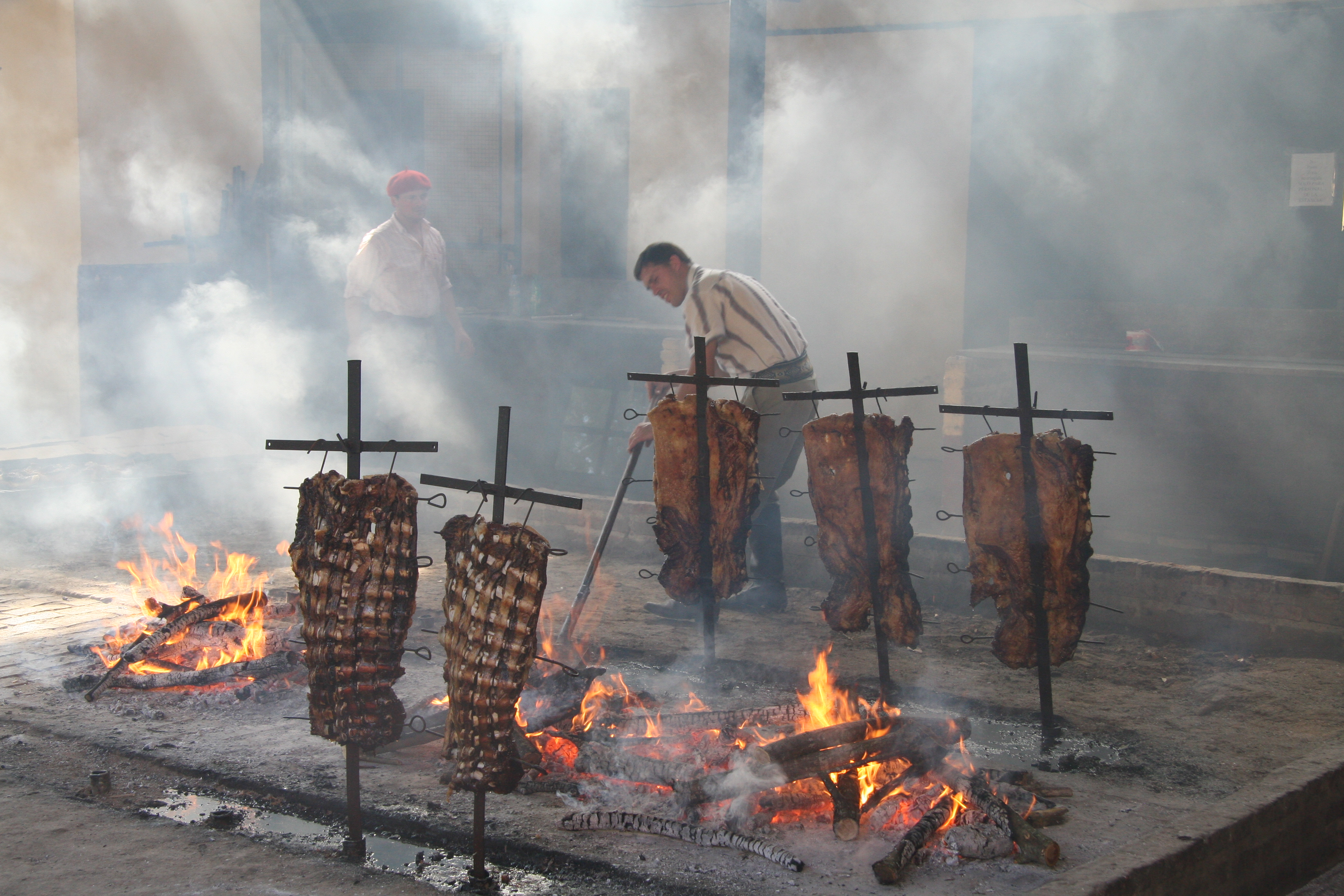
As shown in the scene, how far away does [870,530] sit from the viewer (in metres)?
4.97

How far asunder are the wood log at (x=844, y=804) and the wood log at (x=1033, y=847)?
507 millimetres

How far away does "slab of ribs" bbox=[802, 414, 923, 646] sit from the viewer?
5062mm

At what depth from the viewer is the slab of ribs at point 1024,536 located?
4.57m

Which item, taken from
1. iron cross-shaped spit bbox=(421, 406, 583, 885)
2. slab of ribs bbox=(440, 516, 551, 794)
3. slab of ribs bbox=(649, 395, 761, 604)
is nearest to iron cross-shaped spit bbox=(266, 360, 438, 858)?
iron cross-shaped spit bbox=(421, 406, 583, 885)

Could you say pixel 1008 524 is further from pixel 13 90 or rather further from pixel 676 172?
pixel 13 90

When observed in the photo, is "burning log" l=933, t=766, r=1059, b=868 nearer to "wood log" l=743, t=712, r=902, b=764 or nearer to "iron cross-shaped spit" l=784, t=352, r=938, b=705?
"wood log" l=743, t=712, r=902, b=764

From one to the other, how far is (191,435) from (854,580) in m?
9.95

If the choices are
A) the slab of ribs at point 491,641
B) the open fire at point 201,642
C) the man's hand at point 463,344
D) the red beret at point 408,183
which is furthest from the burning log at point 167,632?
the red beret at point 408,183

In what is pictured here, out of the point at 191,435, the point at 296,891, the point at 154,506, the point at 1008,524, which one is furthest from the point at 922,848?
the point at 191,435

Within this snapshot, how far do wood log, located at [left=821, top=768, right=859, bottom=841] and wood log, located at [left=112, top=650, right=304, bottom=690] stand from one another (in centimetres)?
268

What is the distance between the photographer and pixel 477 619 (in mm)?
3422

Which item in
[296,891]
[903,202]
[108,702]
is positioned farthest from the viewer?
[903,202]

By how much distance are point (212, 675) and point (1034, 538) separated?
381 cm

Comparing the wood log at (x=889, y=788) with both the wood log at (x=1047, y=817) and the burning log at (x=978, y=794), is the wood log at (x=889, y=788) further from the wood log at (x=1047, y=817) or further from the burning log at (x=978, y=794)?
the wood log at (x=1047, y=817)
